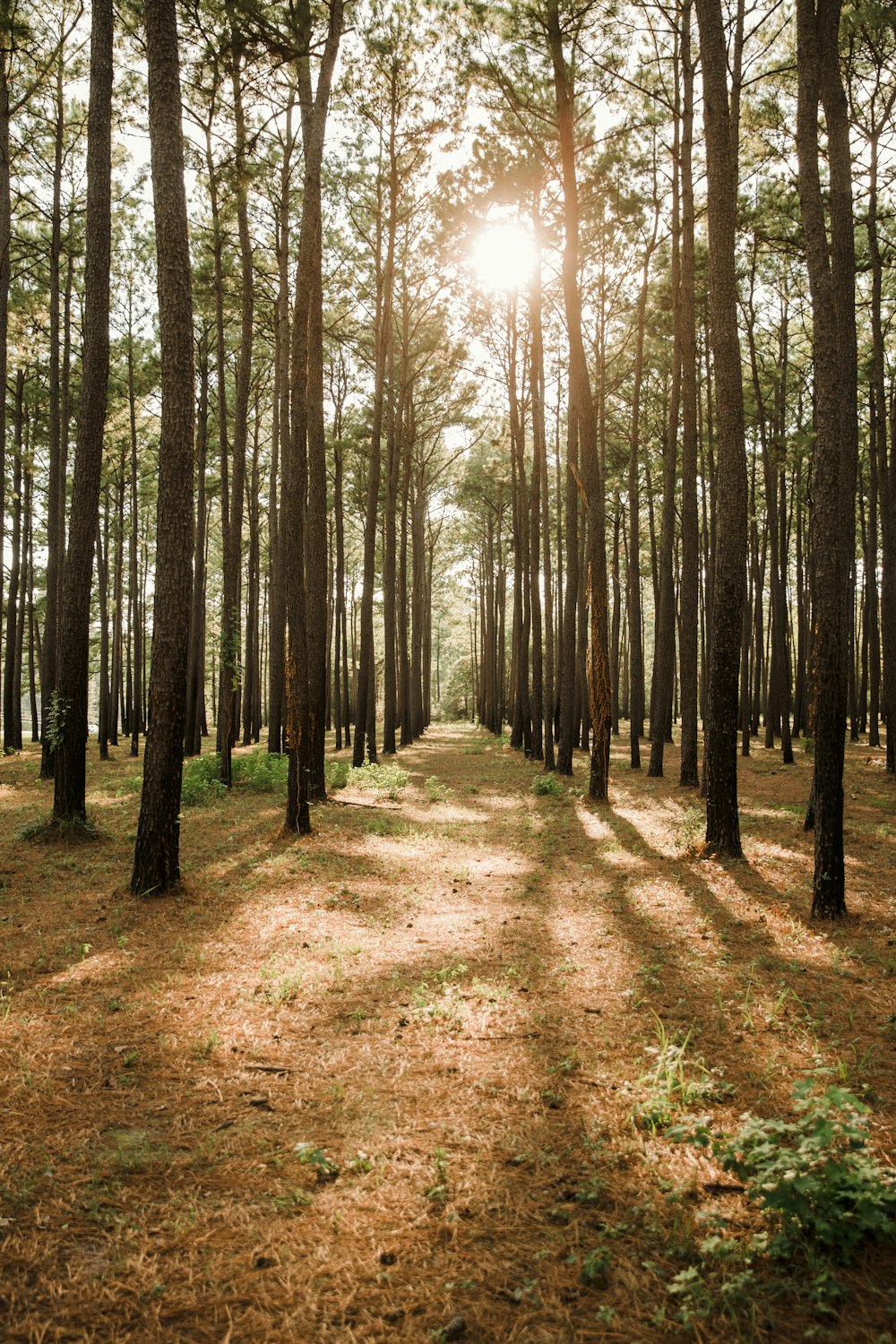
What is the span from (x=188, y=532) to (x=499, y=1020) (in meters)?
5.22

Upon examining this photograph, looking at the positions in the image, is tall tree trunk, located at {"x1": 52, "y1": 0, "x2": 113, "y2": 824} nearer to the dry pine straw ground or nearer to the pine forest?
the pine forest

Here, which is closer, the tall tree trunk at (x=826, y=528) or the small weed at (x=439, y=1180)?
the small weed at (x=439, y=1180)

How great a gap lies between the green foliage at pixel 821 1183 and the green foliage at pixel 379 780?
37.1ft

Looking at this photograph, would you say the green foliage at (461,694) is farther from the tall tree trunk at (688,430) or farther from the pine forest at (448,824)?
the tall tree trunk at (688,430)

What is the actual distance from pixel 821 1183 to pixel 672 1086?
1059 mm

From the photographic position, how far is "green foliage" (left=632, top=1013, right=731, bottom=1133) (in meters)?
3.36

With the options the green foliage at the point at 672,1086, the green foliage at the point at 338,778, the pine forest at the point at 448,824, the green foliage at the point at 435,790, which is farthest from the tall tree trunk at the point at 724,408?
the green foliage at the point at 338,778

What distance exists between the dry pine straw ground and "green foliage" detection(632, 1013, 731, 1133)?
9cm

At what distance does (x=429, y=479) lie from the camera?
29.9 meters

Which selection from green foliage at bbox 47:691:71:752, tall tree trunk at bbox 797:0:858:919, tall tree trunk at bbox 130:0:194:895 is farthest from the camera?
green foliage at bbox 47:691:71:752

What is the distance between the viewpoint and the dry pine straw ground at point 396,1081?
94.4 inches

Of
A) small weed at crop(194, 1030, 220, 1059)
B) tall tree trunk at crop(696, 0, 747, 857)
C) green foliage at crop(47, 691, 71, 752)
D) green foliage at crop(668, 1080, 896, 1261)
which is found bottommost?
small weed at crop(194, 1030, 220, 1059)

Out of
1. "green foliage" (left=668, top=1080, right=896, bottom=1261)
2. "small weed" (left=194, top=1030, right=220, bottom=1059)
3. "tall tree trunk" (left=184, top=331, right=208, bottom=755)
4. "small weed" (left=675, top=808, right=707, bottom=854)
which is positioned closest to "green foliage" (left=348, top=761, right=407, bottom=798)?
"small weed" (left=675, top=808, right=707, bottom=854)

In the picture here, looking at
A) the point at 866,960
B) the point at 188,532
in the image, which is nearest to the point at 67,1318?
the point at 866,960
